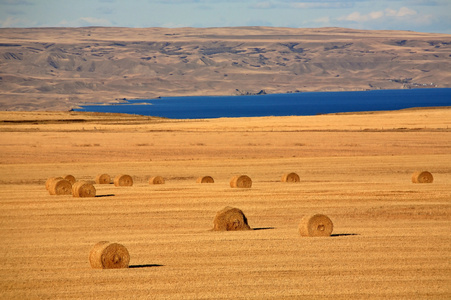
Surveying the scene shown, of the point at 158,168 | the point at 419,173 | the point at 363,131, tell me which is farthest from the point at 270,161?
the point at 363,131

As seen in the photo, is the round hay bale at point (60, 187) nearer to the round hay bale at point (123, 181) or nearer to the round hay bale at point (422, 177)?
the round hay bale at point (123, 181)

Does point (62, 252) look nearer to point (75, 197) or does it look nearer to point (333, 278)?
point (333, 278)

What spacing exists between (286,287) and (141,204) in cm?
1245

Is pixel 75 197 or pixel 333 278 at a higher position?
pixel 75 197

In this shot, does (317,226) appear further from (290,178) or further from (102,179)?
(102,179)

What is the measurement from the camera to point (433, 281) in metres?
14.0

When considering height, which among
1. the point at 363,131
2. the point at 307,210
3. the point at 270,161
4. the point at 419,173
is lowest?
the point at 307,210

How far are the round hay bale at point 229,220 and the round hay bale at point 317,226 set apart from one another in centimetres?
179

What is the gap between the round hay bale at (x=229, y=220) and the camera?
19.1 metres

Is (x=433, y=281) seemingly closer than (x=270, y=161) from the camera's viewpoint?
Yes

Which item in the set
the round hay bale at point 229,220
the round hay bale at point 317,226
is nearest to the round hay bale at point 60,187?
the round hay bale at point 229,220

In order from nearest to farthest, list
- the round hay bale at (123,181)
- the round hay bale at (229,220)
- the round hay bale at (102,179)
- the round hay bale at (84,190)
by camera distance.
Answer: the round hay bale at (229,220), the round hay bale at (84,190), the round hay bale at (123,181), the round hay bale at (102,179)

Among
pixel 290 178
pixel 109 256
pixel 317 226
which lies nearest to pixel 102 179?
pixel 290 178

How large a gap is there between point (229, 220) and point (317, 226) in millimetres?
2344
